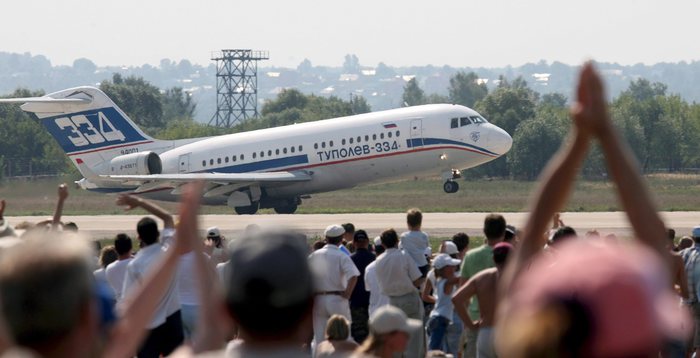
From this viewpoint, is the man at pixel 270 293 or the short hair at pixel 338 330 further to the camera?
the short hair at pixel 338 330

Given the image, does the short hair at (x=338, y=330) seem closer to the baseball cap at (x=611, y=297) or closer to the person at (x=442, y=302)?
the person at (x=442, y=302)

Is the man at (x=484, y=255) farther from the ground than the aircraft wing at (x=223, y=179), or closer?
farther from the ground

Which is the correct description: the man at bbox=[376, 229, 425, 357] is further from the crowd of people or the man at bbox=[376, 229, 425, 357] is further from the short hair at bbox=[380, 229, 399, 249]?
the crowd of people

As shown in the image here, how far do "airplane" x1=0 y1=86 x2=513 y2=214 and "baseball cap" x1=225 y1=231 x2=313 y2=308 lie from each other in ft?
125

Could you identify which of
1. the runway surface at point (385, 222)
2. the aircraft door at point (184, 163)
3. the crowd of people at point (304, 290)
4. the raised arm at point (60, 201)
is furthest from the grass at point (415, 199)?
the crowd of people at point (304, 290)

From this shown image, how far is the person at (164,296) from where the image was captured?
1048 centimetres

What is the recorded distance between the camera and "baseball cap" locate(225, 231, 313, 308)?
10.3ft

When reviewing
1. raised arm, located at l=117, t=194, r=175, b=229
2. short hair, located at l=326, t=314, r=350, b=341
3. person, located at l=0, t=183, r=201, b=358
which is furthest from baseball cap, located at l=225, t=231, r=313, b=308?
short hair, located at l=326, t=314, r=350, b=341

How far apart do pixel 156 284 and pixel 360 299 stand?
975cm

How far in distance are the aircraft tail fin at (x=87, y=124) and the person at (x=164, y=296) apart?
36159 mm

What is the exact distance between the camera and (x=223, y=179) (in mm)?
43094

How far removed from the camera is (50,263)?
314 cm

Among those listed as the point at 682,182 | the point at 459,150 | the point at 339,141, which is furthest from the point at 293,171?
the point at 682,182

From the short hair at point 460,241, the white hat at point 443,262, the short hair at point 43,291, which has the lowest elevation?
the short hair at point 460,241
